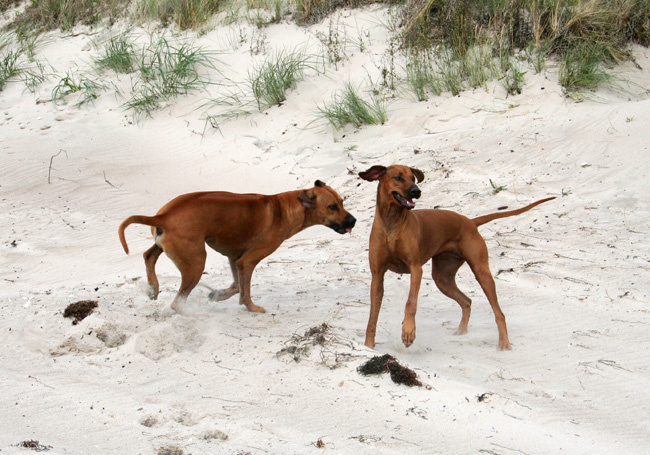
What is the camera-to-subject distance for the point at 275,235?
22.6 ft

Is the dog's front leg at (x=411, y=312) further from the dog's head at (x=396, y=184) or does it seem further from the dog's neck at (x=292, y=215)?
the dog's neck at (x=292, y=215)

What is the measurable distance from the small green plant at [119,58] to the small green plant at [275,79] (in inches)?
85.8

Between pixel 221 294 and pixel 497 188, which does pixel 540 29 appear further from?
pixel 221 294

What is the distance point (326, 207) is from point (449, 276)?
1384mm

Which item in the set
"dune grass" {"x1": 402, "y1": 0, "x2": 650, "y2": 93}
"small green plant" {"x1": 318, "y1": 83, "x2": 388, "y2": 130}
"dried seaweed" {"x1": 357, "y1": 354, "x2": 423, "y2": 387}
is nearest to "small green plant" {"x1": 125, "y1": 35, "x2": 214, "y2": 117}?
"small green plant" {"x1": 318, "y1": 83, "x2": 388, "y2": 130}

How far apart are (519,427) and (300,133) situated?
7856mm

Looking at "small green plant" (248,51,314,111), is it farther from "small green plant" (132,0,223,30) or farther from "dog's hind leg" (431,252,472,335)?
"dog's hind leg" (431,252,472,335)

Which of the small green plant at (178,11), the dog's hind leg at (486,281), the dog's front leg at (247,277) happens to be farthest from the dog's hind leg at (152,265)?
the small green plant at (178,11)

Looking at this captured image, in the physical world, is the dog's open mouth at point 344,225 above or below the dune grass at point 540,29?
below

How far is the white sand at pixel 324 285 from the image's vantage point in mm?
4441

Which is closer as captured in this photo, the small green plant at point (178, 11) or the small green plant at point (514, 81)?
the small green plant at point (514, 81)

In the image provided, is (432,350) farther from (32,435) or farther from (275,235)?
(32,435)

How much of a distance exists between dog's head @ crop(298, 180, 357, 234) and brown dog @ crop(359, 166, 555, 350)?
3.99 ft

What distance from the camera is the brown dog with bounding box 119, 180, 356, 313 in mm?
6152
